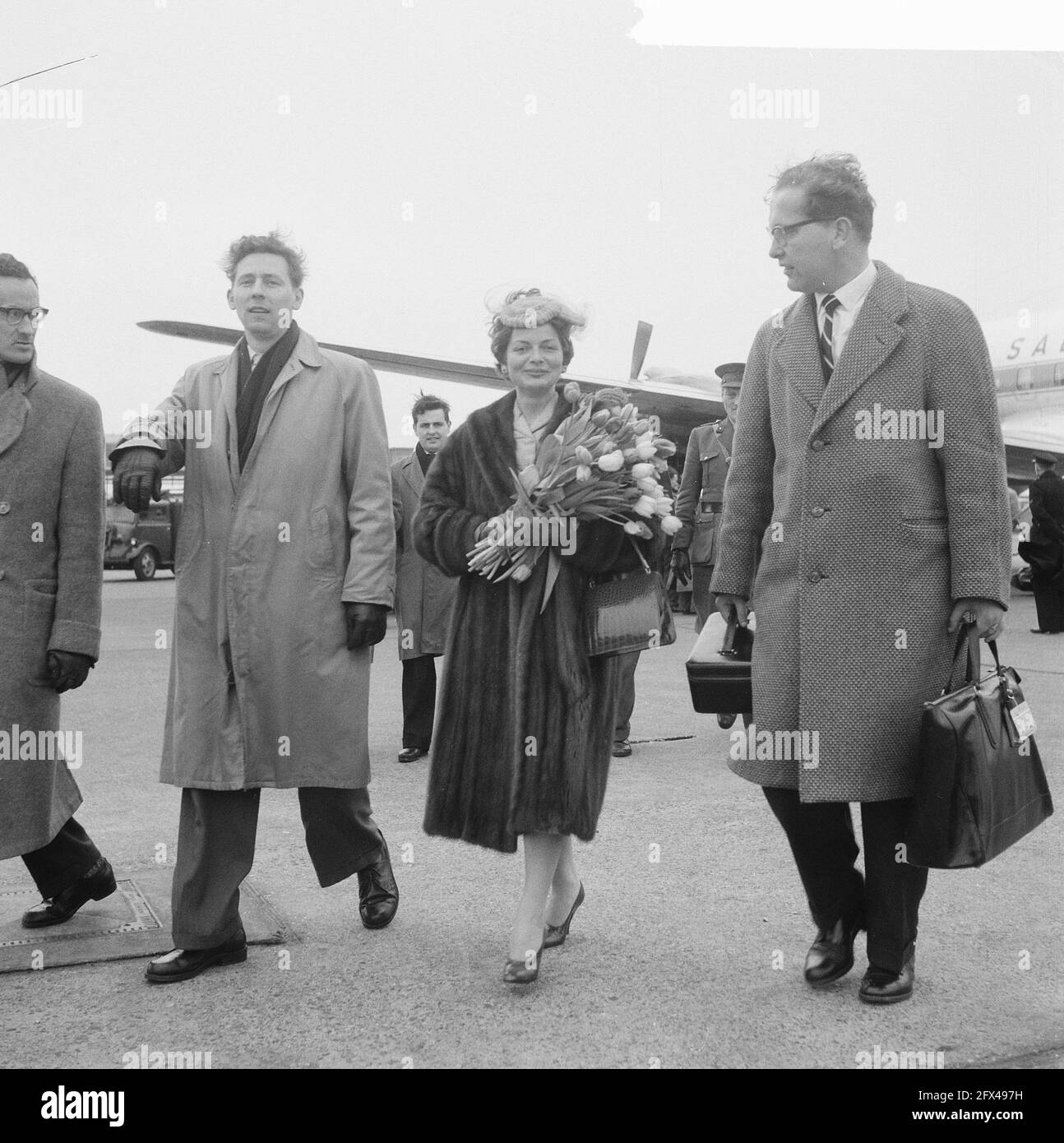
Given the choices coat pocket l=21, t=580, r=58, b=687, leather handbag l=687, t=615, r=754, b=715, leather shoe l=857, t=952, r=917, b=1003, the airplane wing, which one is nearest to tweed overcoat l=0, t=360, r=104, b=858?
coat pocket l=21, t=580, r=58, b=687

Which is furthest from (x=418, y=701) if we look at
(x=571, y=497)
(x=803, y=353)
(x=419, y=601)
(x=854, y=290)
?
(x=854, y=290)

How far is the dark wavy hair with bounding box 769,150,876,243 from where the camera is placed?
11.1ft

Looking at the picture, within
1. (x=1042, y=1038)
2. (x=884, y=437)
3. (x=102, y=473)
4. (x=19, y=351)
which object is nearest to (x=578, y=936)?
(x=1042, y=1038)

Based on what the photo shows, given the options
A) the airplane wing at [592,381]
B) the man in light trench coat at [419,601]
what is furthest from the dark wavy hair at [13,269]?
the airplane wing at [592,381]

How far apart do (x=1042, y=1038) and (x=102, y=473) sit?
2.93 metres

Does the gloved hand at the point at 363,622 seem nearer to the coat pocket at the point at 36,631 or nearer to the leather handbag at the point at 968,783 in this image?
the coat pocket at the point at 36,631

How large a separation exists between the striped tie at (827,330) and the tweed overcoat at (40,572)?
6.87 ft

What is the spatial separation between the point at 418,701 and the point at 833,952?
12.9 feet

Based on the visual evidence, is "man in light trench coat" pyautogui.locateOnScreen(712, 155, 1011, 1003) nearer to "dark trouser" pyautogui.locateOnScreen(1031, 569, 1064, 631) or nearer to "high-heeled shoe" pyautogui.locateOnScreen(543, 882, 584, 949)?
"high-heeled shoe" pyautogui.locateOnScreen(543, 882, 584, 949)

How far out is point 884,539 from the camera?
332 centimetres

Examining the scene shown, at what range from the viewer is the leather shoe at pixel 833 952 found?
134 inches

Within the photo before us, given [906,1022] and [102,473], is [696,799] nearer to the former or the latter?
[906,1022]
